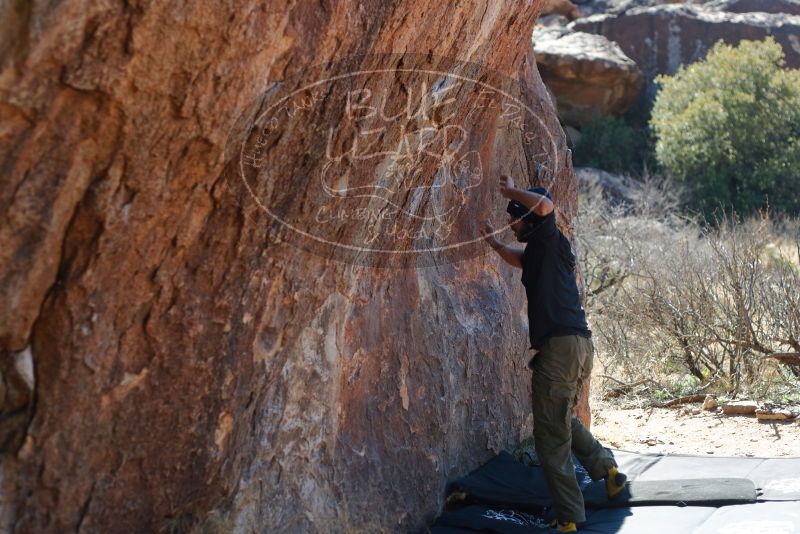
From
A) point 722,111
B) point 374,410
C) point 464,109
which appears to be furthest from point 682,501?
point 722,111

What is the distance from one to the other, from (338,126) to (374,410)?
4.91ft

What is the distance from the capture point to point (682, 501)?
4.69 m

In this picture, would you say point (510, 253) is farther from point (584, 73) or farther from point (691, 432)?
point (584, 73)

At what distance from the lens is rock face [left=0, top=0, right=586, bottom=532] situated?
8.80ft

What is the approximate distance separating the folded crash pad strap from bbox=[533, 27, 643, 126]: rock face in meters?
14.8

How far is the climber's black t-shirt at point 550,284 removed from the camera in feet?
14.3

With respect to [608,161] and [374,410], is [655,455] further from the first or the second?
[608,161]

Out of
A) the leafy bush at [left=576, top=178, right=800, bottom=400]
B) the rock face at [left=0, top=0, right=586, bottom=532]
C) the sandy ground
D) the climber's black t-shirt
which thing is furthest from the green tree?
the rock face at [left=0, top=0, right=586, bottom=532]

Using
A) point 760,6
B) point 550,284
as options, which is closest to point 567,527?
point 550,284

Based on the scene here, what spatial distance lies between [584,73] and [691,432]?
42.7ft

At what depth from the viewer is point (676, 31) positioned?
854 inches

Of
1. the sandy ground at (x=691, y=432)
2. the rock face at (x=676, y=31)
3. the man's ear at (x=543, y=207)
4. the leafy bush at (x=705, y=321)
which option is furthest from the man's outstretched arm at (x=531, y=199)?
the rock face at (x=676, y=31)

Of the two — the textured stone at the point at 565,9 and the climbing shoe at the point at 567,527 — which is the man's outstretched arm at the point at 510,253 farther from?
the textured stone at the point at 565,9

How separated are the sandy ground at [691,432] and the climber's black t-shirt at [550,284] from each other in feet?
8.23
